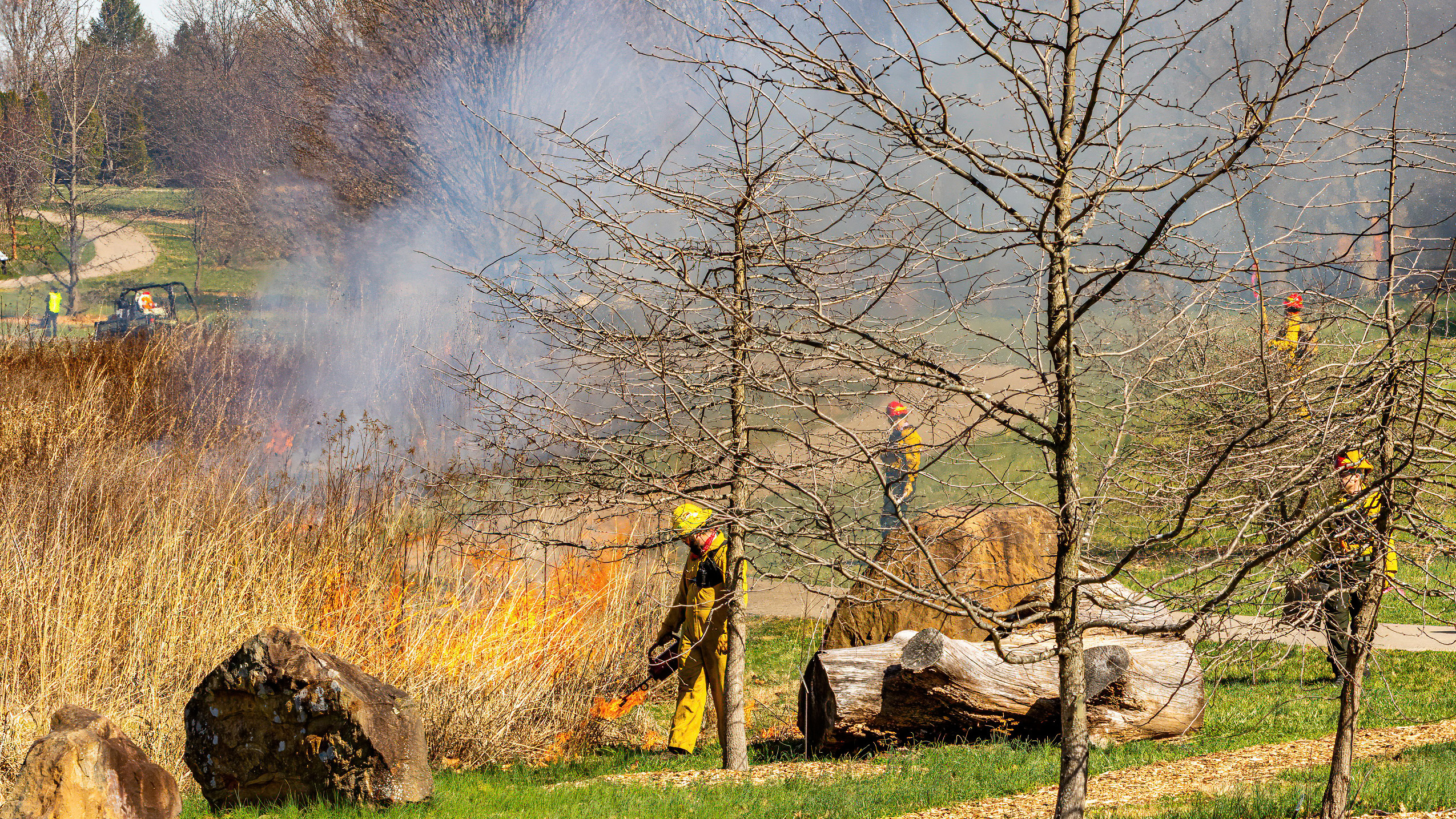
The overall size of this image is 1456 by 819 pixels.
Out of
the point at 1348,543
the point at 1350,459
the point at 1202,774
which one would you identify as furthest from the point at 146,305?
the point at 1348,543

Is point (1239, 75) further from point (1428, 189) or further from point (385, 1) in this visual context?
point (1428, 189)

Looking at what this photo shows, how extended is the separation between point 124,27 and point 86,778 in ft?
166

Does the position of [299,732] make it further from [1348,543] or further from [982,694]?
[1348,543]

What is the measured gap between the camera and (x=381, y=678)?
6934mm

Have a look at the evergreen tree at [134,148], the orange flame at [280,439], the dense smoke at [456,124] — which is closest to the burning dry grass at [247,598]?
the orange flame at [280,439]

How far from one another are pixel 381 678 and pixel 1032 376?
4.92 metres

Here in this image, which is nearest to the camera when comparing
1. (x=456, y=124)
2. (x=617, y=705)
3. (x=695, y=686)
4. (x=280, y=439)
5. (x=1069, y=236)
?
(x=1069, y=236)

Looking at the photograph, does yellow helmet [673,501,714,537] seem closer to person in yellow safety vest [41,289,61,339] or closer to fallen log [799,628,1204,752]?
fallen log [799,628,1204,752]

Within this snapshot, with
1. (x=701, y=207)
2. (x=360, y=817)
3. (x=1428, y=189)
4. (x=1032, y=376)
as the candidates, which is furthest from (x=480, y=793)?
(x=1428, y=189)

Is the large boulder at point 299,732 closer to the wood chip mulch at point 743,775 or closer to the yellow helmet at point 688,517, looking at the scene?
the wood chip mulch at point 743,775

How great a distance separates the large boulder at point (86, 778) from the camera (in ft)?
13.3

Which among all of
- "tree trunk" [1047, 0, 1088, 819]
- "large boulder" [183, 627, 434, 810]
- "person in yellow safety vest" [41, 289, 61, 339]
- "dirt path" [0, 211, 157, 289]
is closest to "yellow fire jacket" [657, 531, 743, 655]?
"large boulder" [183, 627, 434, 810]

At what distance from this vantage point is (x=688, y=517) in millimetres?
6113

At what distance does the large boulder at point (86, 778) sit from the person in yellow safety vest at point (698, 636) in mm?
2908
